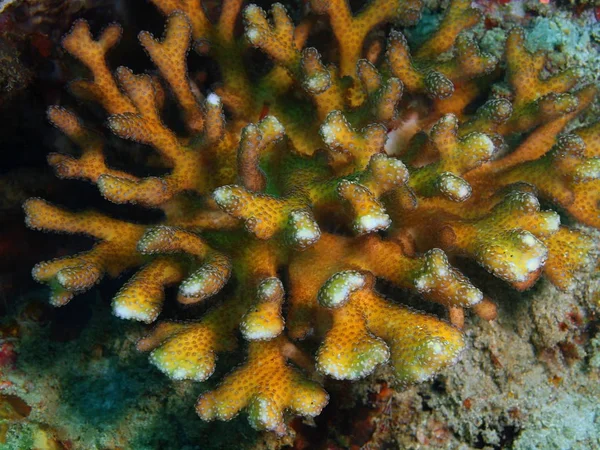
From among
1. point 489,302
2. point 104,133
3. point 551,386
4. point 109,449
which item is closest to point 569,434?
point 551,386

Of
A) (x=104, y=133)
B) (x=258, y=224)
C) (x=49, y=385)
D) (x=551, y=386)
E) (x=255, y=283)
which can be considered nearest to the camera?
(x=258, y=224)

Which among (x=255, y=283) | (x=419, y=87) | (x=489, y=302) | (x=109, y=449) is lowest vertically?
(x=109, y=449)

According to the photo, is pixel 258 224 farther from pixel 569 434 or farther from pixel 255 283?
pixel 569 434

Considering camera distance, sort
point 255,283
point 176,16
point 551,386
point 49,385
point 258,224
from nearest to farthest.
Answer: point 258,224, point 255,283, point 176,16, point 551,386, point 49,385

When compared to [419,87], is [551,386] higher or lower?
lower

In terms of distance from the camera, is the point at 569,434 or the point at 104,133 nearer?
the point at 569,434

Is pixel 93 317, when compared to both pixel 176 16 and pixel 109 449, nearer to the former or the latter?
pixel 109 449

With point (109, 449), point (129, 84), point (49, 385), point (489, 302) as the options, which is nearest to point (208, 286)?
point (129, 84)
